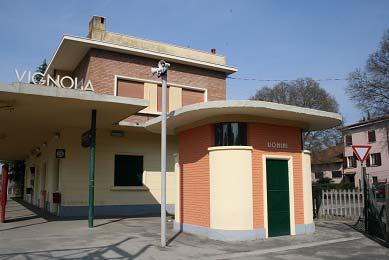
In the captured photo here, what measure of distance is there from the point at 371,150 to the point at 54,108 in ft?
156

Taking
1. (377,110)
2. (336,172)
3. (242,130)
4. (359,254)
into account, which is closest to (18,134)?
(242,130)

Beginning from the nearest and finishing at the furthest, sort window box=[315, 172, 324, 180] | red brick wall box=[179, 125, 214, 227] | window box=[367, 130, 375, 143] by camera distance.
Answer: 1. red brick wall box=[179, 125, 214, 227]
2. window box=[367, 130, 375, 143]
3. window box=[315, 172, 324, 180]

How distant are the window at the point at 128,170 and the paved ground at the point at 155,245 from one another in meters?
5.49

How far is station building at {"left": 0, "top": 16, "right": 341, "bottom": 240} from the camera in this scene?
426 inches

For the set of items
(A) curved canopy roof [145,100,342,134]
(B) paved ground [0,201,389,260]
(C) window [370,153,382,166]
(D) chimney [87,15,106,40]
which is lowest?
(B) paved ground [0,201,389,260]

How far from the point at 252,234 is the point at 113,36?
1324 cm

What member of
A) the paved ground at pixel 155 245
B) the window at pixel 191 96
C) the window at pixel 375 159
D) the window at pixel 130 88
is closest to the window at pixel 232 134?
the paved ground at pixel 155 245

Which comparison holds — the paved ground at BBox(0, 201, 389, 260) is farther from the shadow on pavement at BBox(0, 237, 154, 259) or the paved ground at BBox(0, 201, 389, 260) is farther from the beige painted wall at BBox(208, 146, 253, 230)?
the beige painted wall at BBox(208, 146, 253, 230)

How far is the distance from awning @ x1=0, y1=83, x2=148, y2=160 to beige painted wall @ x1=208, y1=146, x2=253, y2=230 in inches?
146

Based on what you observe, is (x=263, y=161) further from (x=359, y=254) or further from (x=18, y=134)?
(x=18, y=134)

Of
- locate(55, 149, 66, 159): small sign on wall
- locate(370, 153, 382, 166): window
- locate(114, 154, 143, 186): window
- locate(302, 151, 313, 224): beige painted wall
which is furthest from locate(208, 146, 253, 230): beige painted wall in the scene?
locate(370, 153, 382, 166): window

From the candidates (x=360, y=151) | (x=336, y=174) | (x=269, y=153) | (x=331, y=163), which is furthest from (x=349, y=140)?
(x=269, y=153)

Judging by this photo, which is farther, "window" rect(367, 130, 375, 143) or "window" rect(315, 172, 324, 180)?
"window" rect(315, 172, 324, 180)

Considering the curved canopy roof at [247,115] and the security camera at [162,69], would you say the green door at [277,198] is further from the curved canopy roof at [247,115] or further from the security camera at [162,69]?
the security camera at [162,69]
